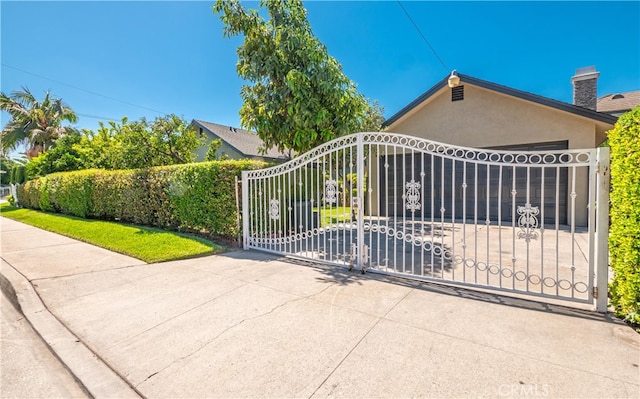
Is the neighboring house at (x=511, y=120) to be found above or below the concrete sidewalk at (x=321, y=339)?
above

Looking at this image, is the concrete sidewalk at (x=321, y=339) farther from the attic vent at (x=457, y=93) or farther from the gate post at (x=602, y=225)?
the attic vent at (x=457, y=93)

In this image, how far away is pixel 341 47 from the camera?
9.70 metres

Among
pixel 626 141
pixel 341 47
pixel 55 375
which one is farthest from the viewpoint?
pixel 341 47

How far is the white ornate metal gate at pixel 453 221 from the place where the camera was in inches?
125

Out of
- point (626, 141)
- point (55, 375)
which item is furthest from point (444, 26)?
point (55, 375)

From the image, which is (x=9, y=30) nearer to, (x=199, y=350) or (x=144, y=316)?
(x=144, y=316)

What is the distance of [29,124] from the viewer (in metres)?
20.0

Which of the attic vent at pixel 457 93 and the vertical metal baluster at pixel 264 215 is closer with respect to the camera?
the vertical metal baluster at pixel 264 215

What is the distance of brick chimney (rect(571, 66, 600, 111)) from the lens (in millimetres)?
10625

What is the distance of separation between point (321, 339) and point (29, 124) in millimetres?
28065

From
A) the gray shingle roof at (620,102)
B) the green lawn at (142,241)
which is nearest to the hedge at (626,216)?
the green lawn at (142,241)

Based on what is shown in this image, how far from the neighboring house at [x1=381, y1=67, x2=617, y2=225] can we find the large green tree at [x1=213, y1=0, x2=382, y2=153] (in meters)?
4.43

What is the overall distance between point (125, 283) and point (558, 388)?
17.7 feet

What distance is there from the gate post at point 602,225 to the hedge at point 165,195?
5.87m
